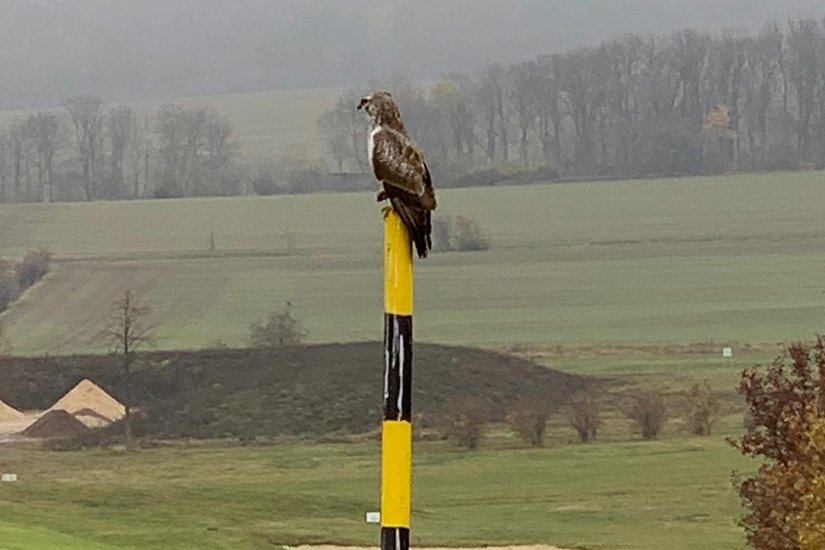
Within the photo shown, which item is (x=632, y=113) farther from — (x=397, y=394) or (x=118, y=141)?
(x=397, y=394)

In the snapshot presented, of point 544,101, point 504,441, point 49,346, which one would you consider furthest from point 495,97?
point 504,441

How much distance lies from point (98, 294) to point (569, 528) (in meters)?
43.4

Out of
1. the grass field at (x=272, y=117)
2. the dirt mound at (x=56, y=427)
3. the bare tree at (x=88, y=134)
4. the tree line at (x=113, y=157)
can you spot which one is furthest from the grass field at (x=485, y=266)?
the grass field at (x=272, y=117)

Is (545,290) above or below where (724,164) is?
below

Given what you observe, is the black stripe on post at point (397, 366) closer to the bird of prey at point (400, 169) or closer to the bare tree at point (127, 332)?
the bird of prey at point (400, 169)

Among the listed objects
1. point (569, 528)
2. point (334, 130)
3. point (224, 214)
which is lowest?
point (569, 528)

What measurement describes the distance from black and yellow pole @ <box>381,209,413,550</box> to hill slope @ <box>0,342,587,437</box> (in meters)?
42.8

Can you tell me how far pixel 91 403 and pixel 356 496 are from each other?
19.4 metres

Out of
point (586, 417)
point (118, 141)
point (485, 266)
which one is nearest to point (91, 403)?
point (586, 417)

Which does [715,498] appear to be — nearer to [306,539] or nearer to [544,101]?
[306,539]

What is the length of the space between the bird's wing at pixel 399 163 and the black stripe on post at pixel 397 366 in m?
0.45

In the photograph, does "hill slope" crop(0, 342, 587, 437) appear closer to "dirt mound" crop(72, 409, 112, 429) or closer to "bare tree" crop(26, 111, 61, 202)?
"dirt mound" crop(72, 409, 112, 429)

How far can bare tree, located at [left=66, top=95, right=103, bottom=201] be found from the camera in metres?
100

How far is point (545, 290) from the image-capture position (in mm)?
71500
